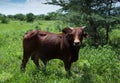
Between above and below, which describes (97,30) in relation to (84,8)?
below

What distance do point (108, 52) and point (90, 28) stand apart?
3601 mm

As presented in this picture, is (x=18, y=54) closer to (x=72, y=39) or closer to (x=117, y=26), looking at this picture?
(x=72, y=39)

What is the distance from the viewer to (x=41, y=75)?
991 cm

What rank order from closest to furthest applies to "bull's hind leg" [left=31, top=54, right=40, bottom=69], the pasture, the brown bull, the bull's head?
the pasture, the bull's head, the brown bull, "bull's hind leg" [left=31, top=54, right=40, bottom=69]

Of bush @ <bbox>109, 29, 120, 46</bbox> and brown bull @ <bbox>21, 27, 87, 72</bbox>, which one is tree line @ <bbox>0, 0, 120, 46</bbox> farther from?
brown bull @ <bbox>21, 27, 87, 72</bbox>

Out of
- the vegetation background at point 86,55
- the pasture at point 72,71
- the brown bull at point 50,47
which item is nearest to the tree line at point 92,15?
the vegetation background at point 86,55

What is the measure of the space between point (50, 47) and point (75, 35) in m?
1.16

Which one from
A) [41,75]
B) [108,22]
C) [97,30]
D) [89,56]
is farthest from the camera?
[97,30]

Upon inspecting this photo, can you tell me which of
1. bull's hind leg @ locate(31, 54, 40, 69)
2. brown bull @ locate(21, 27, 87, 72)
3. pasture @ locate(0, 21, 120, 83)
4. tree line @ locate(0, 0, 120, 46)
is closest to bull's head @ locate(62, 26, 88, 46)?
brown bull @ locate(21, 27, 87, 72)

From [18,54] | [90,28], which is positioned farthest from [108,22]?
[18,54]

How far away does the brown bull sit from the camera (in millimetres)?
10328

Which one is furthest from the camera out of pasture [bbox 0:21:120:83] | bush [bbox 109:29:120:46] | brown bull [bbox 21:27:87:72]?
bush [bbox 109:29:120:46]

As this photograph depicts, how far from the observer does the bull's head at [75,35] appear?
31.7 feet

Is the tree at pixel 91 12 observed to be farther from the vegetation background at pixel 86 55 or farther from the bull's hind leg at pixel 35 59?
the bull's hind leg at pixel 35 59
